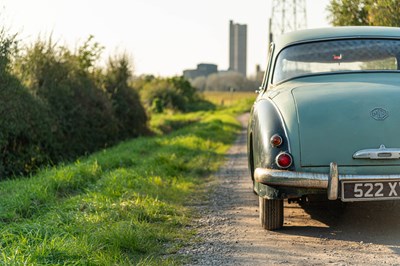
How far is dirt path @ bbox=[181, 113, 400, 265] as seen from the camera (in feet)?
15.7

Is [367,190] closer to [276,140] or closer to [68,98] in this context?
[276,140]

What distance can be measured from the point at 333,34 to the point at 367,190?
2055mm

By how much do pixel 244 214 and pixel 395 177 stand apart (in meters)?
2.22

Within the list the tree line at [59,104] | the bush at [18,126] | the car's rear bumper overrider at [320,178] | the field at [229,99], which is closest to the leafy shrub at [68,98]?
the tree line at [59,104]

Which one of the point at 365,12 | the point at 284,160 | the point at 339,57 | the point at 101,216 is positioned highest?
the point at 365,12

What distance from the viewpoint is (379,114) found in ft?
16.8

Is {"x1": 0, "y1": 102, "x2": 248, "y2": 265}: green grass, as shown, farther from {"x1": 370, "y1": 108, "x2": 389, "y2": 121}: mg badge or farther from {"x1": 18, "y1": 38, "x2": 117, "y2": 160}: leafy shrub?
{"x1": 18, "y1": 38, "x2": 117, "y2": 160}: leafy shrub

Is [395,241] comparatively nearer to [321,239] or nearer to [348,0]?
[321,239]

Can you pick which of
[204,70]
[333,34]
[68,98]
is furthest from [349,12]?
[204,70]

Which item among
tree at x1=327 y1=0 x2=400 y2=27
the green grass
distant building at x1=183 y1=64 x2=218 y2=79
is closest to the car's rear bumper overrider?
the green grass

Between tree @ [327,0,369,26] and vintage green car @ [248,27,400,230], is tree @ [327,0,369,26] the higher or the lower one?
the higher one

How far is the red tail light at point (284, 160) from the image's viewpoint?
201 inches

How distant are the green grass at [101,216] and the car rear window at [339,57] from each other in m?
2.05

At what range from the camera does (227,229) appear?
6035 mm
